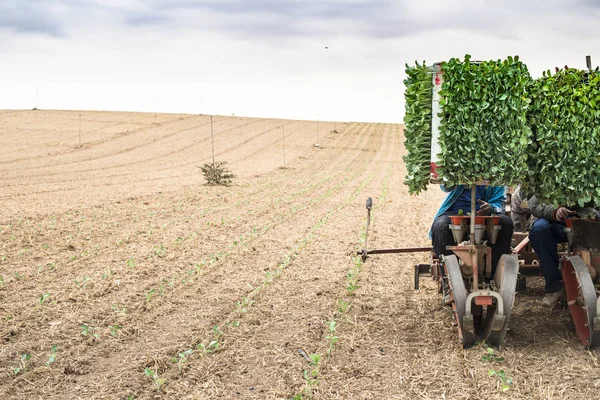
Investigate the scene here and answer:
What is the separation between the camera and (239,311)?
23.6 feet

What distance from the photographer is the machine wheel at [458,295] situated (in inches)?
225

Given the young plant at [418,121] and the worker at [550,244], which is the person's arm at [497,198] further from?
the young plant at [418,121]

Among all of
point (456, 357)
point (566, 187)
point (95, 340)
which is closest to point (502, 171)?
point (566, 187)

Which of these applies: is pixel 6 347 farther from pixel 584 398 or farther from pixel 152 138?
pixel 152 138

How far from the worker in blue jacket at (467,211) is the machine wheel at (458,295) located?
22.0 inches

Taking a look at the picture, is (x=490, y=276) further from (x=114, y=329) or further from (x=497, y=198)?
(x=114, y=329)

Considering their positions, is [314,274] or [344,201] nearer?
[314,274]

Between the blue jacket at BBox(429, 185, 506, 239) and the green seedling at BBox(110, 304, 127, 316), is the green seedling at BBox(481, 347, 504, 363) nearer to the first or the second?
the blue jacket at BBox(429, 185, 506, 239)

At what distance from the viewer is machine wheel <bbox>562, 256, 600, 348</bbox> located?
5668 millimetres

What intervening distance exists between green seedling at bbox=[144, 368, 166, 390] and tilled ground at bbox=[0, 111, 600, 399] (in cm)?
2

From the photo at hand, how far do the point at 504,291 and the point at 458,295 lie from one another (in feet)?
1.30

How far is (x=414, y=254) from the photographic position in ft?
35.1

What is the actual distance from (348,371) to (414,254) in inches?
217

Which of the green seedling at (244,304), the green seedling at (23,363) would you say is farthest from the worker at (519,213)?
the green seedling at (23,363)
